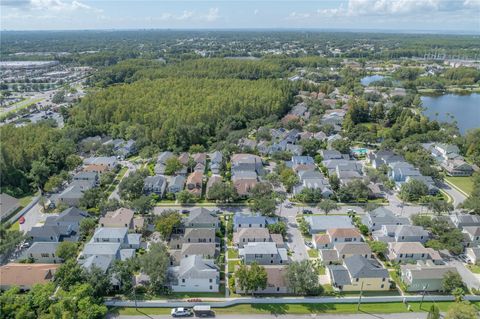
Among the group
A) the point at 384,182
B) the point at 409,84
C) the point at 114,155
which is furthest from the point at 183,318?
the point at 409,84

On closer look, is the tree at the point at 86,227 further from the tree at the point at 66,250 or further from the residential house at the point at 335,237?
the residential house at the point at 335,237

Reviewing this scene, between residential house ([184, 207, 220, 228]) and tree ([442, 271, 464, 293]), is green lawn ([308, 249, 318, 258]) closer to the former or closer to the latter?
residential house ([184, 207, 220, 228])

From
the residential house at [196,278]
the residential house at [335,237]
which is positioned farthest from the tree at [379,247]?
the residential house at [196,278]

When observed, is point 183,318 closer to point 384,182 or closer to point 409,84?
point 384,182

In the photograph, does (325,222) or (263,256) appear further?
(325,222)

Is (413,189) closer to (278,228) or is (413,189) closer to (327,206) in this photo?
(327,206)

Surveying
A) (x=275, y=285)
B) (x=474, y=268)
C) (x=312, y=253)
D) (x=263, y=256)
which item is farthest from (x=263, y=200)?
(x=474, y=268)

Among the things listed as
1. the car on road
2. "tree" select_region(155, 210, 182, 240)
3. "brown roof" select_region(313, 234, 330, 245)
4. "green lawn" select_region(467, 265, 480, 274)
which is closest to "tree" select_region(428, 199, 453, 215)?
"green lawn" select_region(467, 265, 480, 274)
